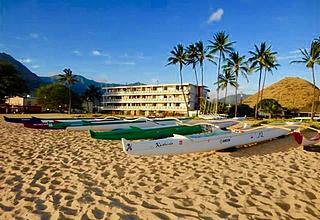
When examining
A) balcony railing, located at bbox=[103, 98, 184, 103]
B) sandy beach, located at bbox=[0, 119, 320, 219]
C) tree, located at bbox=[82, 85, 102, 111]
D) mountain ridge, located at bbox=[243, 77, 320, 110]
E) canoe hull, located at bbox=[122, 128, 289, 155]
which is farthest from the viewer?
mountain ridge, located at bbox=[243, 77, 320, 110]

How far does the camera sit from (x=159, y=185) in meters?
5.16

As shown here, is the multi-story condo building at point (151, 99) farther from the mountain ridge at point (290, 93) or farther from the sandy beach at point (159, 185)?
the sandy beach at point (159, 185)

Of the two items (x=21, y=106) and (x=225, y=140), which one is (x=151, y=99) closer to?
(x=21, y=106)

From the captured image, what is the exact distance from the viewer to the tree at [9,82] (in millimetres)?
51438

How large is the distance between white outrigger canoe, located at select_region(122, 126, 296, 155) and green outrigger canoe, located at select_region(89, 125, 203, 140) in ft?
7.95

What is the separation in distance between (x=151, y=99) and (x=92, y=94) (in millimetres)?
17106

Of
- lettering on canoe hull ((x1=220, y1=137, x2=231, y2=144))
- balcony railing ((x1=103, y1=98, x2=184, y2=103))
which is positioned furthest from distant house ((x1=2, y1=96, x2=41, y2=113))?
lettering on canoe hull ((x1=220, y1=137, x2=231, y2=144))

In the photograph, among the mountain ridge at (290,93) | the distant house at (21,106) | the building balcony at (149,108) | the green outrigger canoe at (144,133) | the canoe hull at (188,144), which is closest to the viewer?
the canoe hull at (188,144)

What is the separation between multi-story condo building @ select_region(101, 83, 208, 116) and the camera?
5397cm

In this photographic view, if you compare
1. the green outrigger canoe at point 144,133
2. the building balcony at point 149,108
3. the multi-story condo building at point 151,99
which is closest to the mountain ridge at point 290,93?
the multi-story condo building at point 151,99

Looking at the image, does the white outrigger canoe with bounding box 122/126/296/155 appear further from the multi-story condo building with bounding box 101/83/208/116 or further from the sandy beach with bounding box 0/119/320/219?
the multi-story condo building with bounding box 101/83/208/116

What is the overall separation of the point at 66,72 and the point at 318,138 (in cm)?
5695

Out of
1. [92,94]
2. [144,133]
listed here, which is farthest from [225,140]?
[92,94]

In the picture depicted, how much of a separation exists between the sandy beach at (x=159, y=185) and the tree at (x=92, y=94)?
195 feet
